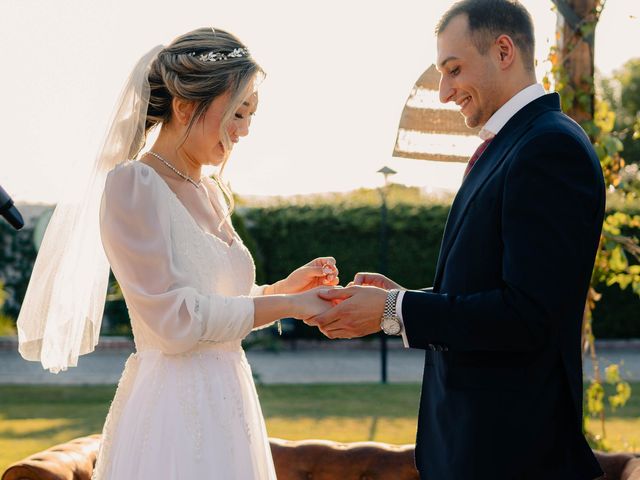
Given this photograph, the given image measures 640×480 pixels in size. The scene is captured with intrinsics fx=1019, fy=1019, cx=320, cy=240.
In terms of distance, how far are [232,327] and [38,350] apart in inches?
32.1

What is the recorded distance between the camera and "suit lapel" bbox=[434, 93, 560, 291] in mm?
2564

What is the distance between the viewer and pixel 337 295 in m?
2.85

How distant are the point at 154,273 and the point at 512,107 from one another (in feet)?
3.44

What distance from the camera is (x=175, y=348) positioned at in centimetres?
278

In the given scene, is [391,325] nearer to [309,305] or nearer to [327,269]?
[309,305]

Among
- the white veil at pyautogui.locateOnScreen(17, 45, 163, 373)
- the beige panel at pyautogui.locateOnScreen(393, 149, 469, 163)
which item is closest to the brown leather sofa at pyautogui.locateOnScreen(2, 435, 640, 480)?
the white veil at pyautogui.locateOnScreen(17, 45, 163, 373)

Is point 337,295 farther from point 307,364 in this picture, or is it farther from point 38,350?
point 307,364

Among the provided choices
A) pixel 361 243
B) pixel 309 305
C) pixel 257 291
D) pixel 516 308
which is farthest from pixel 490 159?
pixel 361 243

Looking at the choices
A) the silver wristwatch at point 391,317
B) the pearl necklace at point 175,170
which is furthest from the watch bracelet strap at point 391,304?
the pearl necklace at point 175,170

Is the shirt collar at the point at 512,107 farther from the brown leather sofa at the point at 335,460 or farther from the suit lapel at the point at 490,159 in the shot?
the brown leather sofa at the point at 335,460

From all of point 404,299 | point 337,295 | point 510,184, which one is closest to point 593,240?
point 510,184

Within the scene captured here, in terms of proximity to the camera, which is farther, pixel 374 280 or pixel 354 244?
pixel 354 244

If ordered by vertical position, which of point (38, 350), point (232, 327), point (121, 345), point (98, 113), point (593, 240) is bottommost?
point (121, 345)

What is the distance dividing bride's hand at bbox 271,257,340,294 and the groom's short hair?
953 mm
